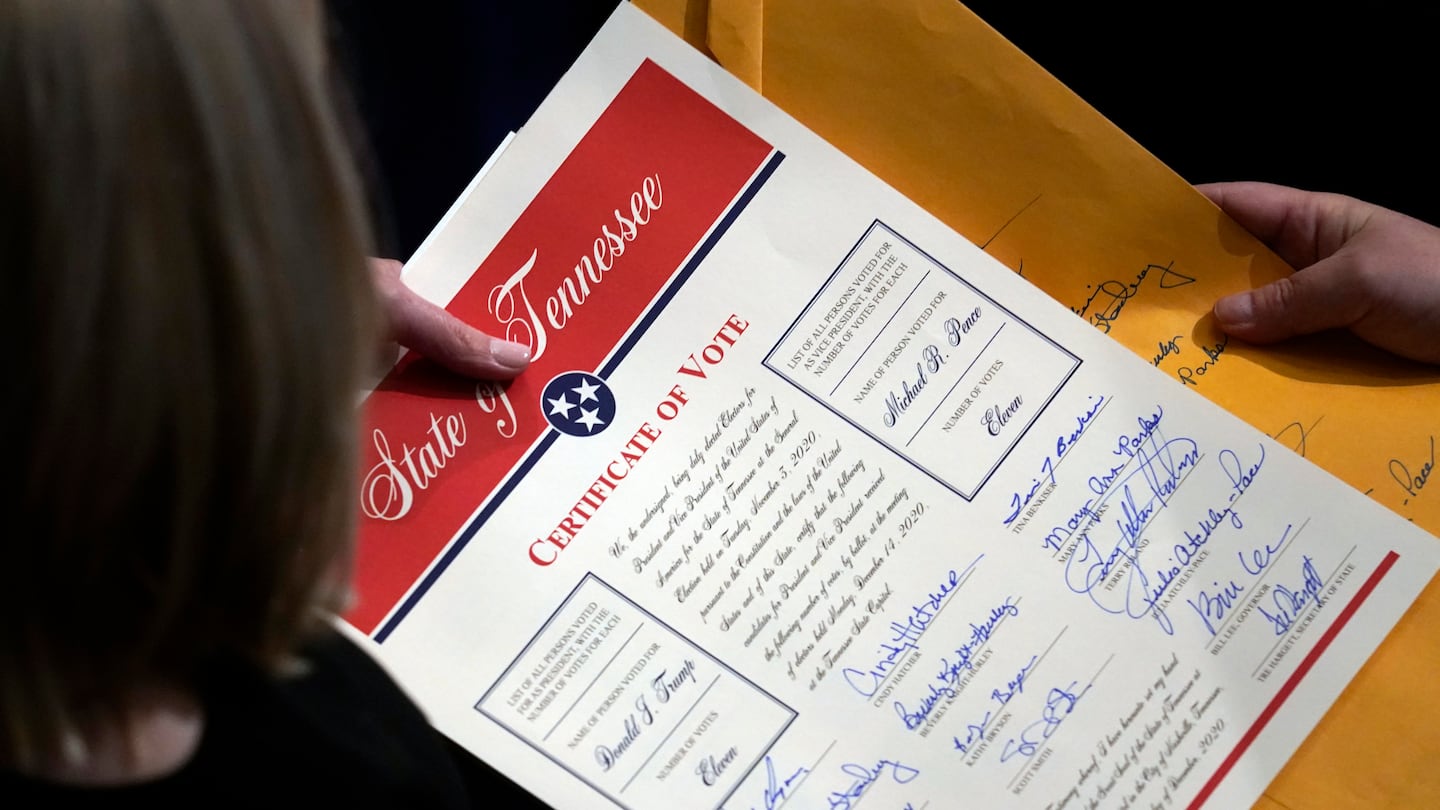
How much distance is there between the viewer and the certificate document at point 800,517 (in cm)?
46

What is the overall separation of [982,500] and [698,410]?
0.14 meters

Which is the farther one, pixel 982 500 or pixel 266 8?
pixel 982 500

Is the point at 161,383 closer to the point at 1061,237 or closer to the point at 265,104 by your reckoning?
the point at 265,104

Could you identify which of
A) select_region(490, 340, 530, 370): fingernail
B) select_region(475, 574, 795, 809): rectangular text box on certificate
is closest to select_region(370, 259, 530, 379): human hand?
select_region(490, 340, 530, 370): fingernail

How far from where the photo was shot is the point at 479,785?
1.76 ft

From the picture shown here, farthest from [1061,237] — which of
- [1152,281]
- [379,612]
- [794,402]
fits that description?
[379,612]

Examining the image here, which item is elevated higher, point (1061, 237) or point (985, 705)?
point (1061, 237)
